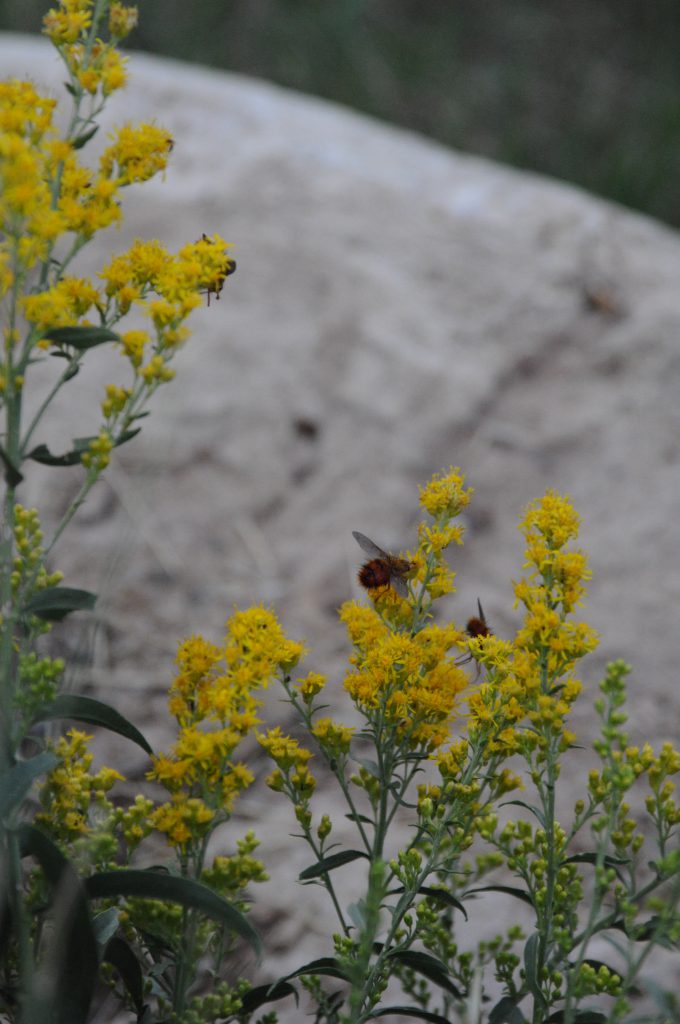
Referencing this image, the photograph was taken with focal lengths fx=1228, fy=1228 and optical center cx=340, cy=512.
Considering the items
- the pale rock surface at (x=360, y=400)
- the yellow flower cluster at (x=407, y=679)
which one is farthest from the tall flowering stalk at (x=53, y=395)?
the pale rock surface at (x=360, y=400)

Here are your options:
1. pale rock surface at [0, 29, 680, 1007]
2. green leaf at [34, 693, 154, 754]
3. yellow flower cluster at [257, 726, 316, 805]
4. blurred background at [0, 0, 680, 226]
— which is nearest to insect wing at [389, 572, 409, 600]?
yellow flower cluster at [257, 726, 316, 805]

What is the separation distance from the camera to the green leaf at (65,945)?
1.21m

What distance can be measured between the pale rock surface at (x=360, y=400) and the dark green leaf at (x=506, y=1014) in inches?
42.6

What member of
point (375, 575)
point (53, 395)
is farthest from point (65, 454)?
point (375, 575)

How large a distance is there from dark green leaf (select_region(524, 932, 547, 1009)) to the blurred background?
4818 mm

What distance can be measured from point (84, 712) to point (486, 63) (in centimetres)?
662

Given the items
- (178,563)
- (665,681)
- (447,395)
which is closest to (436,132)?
(447,395)

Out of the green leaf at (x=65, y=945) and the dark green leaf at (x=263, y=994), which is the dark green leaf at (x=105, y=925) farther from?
the dark green leaf at (x=263, y=994)

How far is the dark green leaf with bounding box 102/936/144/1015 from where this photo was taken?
139 centimetres

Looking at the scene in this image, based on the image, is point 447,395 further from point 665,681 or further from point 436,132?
point 436,132

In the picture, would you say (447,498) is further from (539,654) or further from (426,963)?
(426,963)

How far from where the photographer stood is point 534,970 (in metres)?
1.37

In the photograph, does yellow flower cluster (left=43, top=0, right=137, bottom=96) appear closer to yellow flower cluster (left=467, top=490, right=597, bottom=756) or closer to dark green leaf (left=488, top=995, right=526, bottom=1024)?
yellow flower cluster (left=467, top=490, right=597, bottom=756)

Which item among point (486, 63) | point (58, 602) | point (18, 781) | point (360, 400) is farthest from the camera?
point (486, 63)
